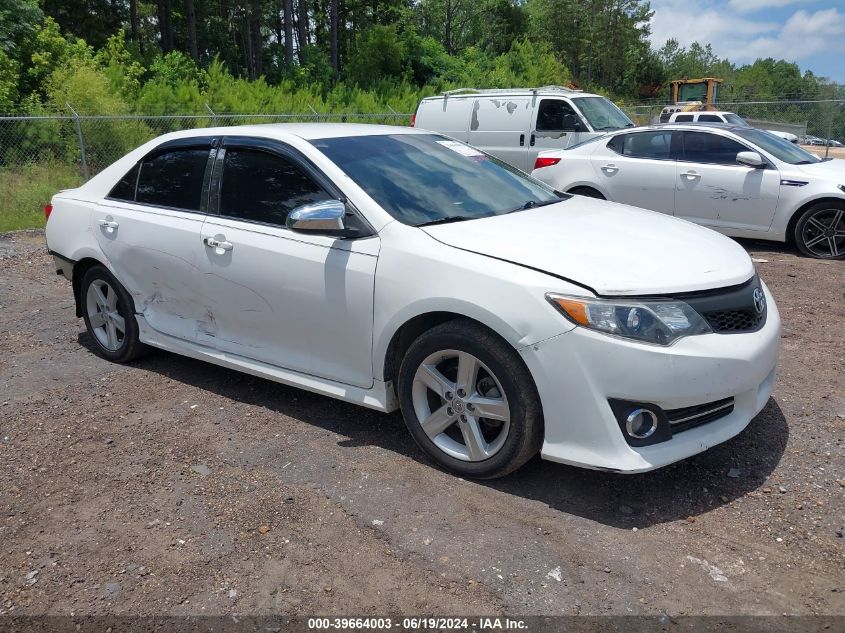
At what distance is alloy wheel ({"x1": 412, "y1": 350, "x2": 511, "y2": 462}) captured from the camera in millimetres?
3395

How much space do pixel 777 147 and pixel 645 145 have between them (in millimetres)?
1512

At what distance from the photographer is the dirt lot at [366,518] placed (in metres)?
2.78

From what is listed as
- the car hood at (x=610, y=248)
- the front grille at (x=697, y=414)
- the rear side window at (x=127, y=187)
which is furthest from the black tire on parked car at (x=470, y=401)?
the rear side window at (x=127, y=187)

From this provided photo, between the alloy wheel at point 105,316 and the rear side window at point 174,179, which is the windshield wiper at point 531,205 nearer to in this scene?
the rear side window at point 174,179

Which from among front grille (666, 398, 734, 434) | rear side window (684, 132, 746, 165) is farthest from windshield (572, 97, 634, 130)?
front grille (666, 398, 734, 434)

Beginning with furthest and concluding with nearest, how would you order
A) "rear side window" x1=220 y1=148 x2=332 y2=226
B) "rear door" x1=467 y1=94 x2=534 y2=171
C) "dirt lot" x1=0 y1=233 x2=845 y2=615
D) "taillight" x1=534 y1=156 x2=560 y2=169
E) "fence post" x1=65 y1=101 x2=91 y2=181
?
"fence post" x1=65 y1=101 x2=91 y2=181, "rear door" x1=467 y1=94 x2=534 y2=171, "taillight" x1=534 y1=156 x2=560 y2=169, "rear side window" x1=220 y1=148 x2=332 y2=226, "dirt lot" x1=0 y1=233 x2=845 y2=615

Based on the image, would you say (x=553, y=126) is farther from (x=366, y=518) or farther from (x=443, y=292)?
(x=366, y=518)

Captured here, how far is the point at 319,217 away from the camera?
144 inches

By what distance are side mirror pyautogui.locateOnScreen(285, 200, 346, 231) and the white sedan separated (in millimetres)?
6334

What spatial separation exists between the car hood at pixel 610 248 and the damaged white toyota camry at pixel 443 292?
14 mm

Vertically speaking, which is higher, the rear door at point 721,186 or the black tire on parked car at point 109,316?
the rear door at point 721,186

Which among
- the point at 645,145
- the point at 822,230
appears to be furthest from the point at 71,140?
the point at 822,230

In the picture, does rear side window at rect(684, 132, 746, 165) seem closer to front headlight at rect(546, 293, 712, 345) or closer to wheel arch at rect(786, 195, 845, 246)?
wheel arch at rect(786, 195, 845, 246)

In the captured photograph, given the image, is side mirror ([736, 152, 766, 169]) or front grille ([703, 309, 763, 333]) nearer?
front grille ([703, 309, 763, 333])
